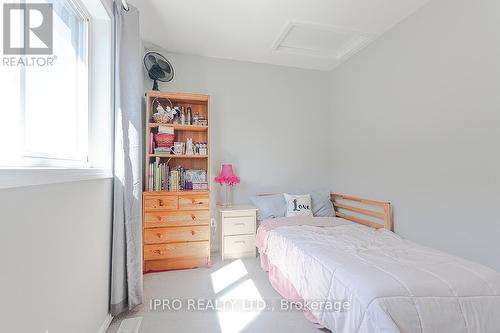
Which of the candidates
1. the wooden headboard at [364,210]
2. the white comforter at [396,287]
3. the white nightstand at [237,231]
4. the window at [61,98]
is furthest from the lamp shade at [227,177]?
the window at [61,98]

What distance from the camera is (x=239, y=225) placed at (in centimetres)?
293

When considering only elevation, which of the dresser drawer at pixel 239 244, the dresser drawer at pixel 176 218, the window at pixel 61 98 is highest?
the window at pixel 61 98

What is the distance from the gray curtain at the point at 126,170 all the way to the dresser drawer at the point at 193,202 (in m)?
0.69

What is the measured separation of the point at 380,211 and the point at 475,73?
151 cm

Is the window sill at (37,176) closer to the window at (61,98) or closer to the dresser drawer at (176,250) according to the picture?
the window at (61,98)

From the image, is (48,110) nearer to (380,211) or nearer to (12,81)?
(12,81)

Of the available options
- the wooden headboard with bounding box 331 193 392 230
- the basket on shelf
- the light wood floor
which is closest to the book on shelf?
the basket on shelf

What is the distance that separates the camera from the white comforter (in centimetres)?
119

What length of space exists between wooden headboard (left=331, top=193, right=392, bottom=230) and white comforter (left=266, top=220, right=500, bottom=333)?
1.87 feet

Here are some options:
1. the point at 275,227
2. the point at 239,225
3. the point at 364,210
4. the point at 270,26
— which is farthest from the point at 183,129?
the point at 364,210

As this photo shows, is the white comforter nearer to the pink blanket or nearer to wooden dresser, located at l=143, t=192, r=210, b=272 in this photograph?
the pink blanket

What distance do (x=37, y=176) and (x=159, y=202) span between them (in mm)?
1754

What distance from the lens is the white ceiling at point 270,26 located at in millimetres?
2201

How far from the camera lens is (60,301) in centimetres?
109
